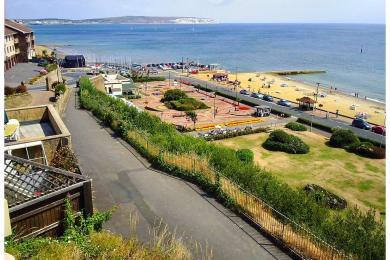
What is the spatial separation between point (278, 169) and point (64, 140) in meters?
19.7

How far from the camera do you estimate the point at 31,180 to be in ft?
42.6

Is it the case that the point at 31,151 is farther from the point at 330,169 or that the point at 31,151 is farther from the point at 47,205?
the point at 330,169

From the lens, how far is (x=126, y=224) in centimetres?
1571

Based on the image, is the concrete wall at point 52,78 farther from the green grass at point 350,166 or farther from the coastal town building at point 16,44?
the green grass at point 350,166

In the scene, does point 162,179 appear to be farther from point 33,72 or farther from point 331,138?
point 33,72

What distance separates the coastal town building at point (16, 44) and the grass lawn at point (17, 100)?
105 ft

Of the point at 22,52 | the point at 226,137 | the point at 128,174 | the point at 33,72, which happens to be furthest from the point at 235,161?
the point at 22,52

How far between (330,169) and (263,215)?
19137 millimetres

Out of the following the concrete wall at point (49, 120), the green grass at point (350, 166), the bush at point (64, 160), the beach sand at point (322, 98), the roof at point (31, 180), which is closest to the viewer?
the roof at point (31, 180)

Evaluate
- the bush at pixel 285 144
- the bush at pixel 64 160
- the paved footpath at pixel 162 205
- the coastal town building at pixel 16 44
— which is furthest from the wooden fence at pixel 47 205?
the coastal town building at pixel 16 44

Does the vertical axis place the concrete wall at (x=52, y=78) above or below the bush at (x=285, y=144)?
above

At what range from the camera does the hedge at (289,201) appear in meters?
13.8

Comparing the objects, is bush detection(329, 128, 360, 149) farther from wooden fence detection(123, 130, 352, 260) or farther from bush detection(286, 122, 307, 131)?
wooden fence detection(123, 130, 352, 260)

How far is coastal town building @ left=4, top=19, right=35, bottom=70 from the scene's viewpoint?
71250mm
